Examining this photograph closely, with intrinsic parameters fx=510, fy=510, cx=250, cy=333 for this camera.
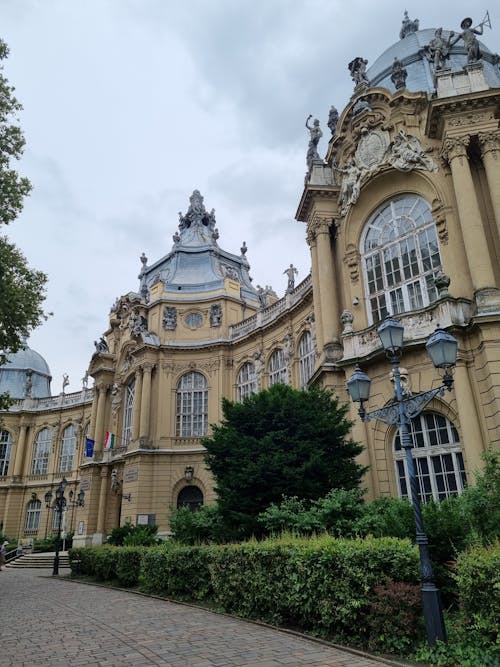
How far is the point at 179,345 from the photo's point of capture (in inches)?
1358

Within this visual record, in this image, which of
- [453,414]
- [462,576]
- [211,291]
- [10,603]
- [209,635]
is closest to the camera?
[462,576]


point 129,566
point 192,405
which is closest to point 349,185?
point 129,566

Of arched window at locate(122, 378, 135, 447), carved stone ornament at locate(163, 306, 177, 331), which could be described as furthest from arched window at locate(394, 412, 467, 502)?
arched window at locate(122, 378, 135, 447)

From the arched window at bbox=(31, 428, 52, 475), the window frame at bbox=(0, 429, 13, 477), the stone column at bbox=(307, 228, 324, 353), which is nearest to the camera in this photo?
the stone column at bbox=(307, 228, 324, 353)

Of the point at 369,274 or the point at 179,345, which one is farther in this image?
the point at 179,345

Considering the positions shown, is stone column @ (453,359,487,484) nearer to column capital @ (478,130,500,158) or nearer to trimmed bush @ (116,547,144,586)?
column capital @ (478,130,500,158)

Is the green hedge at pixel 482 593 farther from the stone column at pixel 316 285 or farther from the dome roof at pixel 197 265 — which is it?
the dome roof at pixel 197 265

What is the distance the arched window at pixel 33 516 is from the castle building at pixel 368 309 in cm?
1134

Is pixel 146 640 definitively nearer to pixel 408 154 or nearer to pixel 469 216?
pixel 469 216

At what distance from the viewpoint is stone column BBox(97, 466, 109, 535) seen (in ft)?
114

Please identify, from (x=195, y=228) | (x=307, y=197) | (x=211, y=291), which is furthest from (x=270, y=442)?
(x=195, y=228)

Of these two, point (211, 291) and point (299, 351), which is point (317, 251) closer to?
point (299, 351)

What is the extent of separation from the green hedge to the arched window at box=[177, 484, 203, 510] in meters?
26.8

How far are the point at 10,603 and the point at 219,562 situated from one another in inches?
274
